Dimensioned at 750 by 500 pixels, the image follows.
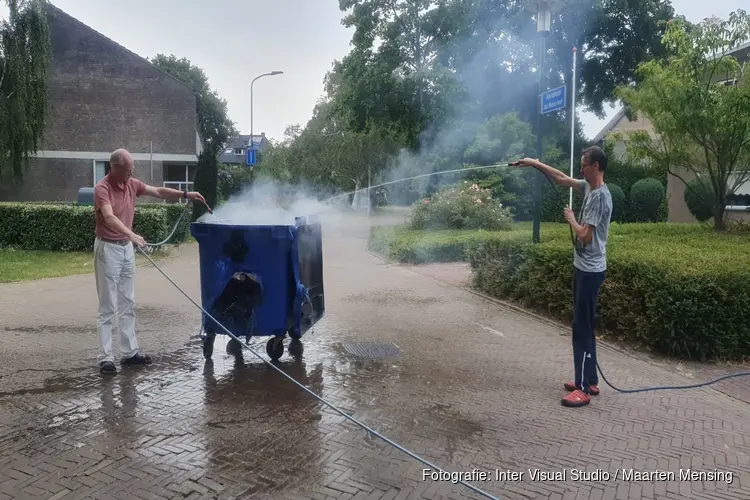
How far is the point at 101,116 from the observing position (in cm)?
2764

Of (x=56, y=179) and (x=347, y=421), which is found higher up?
(x=56, y=179)

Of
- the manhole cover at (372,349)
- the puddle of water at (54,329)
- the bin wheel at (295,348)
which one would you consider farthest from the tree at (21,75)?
the manhole cover at (372,349)

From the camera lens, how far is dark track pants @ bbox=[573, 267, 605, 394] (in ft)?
14.9

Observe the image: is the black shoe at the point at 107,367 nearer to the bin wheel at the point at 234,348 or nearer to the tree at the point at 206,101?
the bin wheel at the point at 234,348

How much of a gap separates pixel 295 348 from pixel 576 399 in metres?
2.75

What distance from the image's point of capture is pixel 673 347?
19.1 feet

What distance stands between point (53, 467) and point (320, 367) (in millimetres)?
2478

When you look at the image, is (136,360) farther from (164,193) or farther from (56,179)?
(56,179)

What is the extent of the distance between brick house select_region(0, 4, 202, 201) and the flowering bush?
13747 mm

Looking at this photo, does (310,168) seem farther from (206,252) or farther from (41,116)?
(206,252)

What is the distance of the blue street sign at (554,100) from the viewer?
8239mm

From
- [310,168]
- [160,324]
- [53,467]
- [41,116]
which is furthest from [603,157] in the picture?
[41,116]

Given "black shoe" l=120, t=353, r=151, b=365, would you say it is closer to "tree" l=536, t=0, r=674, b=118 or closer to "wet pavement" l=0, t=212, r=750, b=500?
"wet pavement" l=0, t=212, r=750, b=500

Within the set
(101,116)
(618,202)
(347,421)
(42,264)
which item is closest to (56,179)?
(101,116)
